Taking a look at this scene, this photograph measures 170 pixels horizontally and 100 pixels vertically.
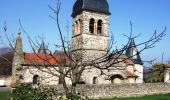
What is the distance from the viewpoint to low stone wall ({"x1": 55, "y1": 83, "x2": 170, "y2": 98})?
22.9m

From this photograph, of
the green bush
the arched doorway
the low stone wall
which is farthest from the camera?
the arched doorway

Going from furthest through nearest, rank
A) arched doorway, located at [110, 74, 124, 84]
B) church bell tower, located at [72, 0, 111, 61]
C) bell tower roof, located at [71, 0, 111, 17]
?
arched doorway, located at [110, 74, 124, 84] < bell tower roof, located at [71, 0, 111, 17] < church bell tower, located at [72, 0, 111, 61]

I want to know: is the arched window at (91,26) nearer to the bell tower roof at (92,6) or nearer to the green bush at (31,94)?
the bell tower roof at (92,6)

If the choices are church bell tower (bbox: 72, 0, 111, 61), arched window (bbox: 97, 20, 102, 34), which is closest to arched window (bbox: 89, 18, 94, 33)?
church bell tower (bbox: 72, 0, 111, 61)

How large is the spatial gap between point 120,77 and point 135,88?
8771 millimetres

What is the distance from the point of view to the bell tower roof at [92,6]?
32938mm

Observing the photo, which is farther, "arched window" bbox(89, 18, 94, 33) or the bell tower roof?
"arched window" bbox(89, 18, 94, 33)

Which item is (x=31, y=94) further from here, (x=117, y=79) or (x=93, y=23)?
(x=117, y=79)

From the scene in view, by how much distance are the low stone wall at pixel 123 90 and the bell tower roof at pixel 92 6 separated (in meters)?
11.6

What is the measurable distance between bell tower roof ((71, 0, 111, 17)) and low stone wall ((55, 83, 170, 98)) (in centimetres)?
1159

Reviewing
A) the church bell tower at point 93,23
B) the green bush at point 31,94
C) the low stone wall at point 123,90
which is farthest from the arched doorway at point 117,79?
the green bush at point 31,94

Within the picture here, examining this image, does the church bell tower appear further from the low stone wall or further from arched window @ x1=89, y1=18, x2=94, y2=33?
the low stone wall

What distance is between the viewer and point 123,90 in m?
24.9

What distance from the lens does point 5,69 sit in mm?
54469
